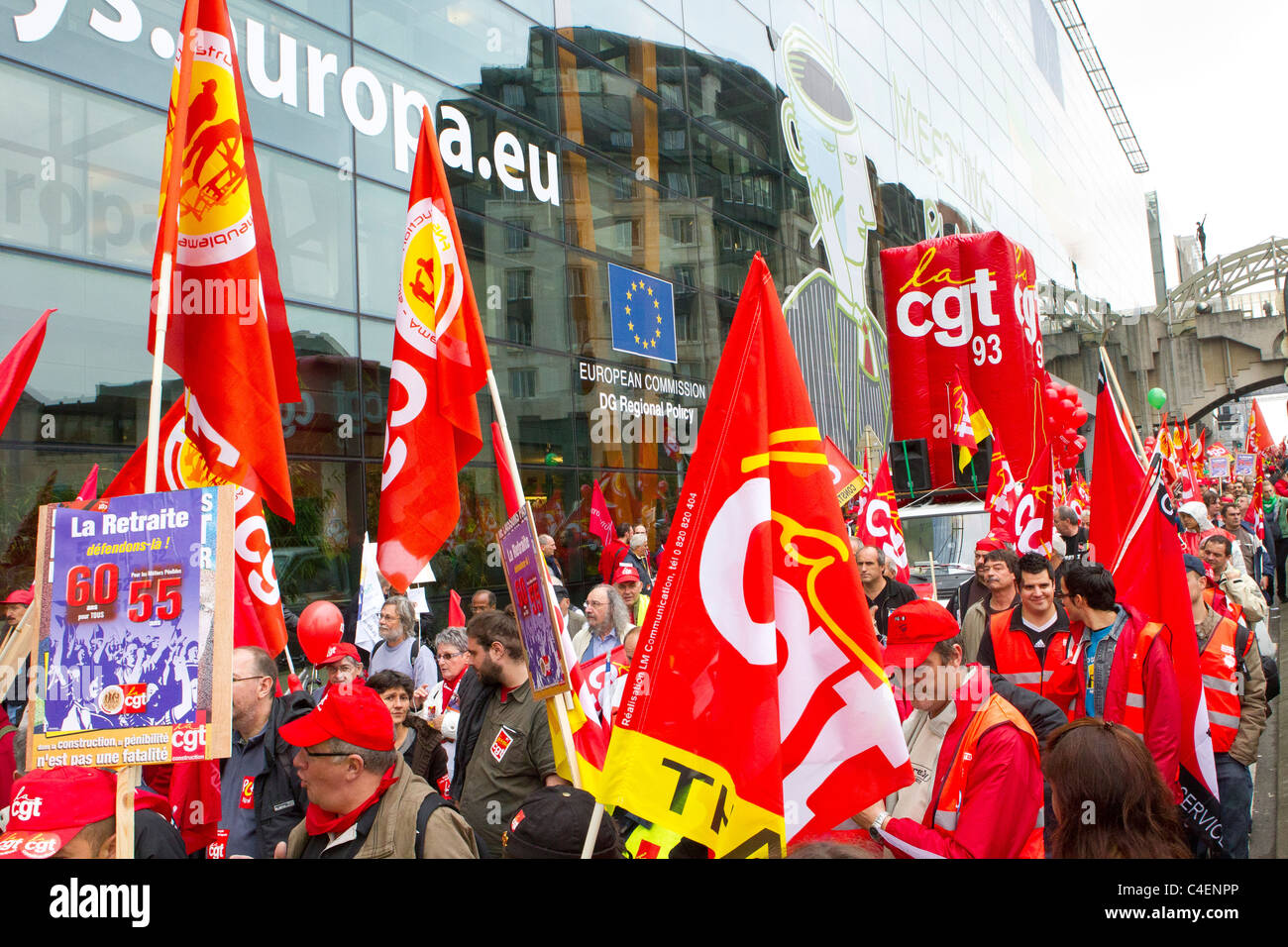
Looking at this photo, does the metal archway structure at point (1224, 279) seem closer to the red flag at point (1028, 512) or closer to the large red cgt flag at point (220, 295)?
the red flag at point (1028, 512)

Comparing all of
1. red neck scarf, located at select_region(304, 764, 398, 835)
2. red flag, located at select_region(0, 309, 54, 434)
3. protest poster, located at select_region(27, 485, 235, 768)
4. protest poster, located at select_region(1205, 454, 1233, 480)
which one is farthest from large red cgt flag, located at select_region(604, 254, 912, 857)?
protest poster, located at select_region(1205, 454, 1233, 480)

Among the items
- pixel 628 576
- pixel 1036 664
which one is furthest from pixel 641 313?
pixel 1036 664

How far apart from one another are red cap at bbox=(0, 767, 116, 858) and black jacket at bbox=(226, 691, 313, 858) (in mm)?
955

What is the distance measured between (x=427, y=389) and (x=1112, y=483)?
15.5 ft

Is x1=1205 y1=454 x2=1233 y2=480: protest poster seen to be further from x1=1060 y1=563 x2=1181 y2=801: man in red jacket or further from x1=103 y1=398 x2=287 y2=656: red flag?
x1=103 y1=398 x2=287 y2=656: red flag

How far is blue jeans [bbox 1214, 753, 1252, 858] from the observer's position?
15.9ft

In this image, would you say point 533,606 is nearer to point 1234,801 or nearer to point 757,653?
point 757,653

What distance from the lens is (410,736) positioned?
520 centimetres

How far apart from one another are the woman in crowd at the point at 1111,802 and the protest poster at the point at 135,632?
2247 mm

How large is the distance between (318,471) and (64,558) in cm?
813

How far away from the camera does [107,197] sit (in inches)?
373
